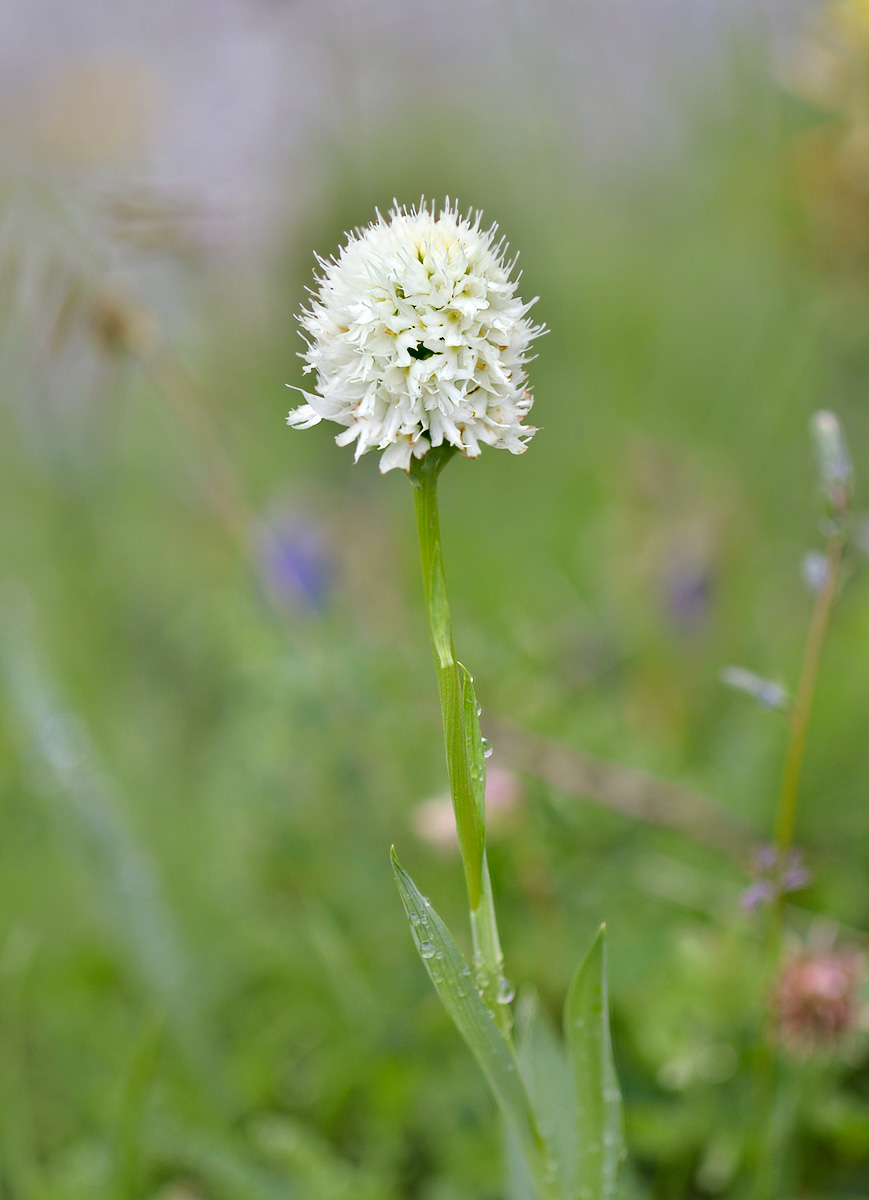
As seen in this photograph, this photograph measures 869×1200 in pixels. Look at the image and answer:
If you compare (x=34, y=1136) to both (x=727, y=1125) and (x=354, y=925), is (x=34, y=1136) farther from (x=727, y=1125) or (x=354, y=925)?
(x=727, y=1125)

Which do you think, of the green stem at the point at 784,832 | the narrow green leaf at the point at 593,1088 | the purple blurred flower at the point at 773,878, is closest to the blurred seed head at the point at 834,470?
the green stem at the point at 784,832

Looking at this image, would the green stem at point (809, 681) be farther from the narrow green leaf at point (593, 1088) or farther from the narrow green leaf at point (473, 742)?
the narrow green leaf at point (473, 742)

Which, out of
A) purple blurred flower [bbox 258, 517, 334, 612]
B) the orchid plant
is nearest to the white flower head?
the orchid plant

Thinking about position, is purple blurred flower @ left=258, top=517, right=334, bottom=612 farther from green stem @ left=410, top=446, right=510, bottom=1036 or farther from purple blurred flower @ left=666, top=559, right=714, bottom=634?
green stem @ left=410, top=446, right=510, bottom=1036

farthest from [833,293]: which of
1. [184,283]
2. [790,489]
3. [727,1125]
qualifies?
[184,283]

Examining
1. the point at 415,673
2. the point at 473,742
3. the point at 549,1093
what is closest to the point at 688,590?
the point at 415,673

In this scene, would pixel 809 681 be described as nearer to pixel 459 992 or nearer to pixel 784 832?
pixel 784 832
